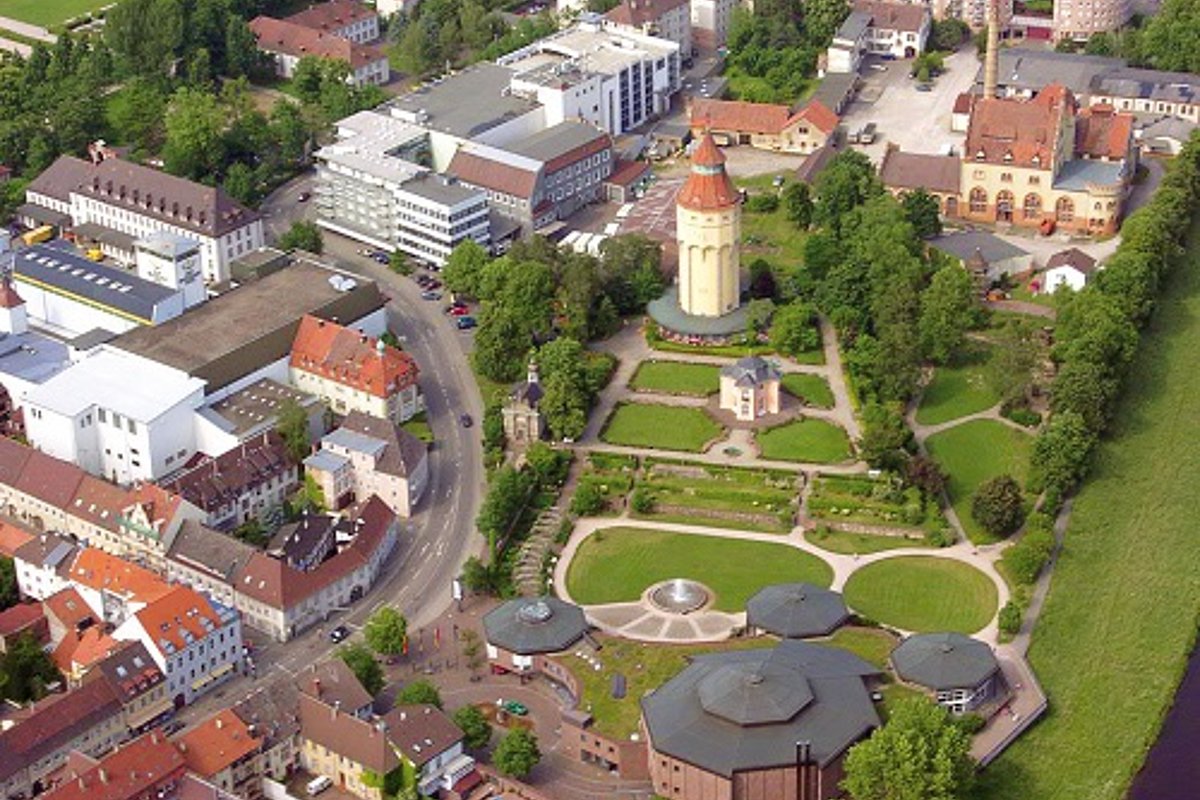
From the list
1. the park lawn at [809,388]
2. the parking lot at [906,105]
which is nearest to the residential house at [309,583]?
the park lawn at [809,388]

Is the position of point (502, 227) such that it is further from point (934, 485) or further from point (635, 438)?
point (934, 485)

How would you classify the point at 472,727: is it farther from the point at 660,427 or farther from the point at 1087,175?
the point at 1087,175

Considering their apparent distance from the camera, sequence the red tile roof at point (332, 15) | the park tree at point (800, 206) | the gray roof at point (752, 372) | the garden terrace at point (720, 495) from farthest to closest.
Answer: the red tile roof at point (332, 15), the park tree at point (800, 206), the gray roof at point (752, 372), the garden terrace at point (720, 495)

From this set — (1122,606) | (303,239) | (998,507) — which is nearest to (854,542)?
(998,507)

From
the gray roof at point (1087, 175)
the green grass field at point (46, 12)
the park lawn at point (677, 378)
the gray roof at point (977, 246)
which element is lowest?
the green grass field at point (46, 12)

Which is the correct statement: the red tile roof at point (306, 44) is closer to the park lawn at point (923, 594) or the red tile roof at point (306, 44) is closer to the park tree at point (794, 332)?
the park tree at point (794, 332)

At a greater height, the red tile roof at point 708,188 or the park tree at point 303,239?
the red tile roof at point 708,188

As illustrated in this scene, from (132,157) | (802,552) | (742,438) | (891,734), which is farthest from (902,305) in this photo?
(132,157)
